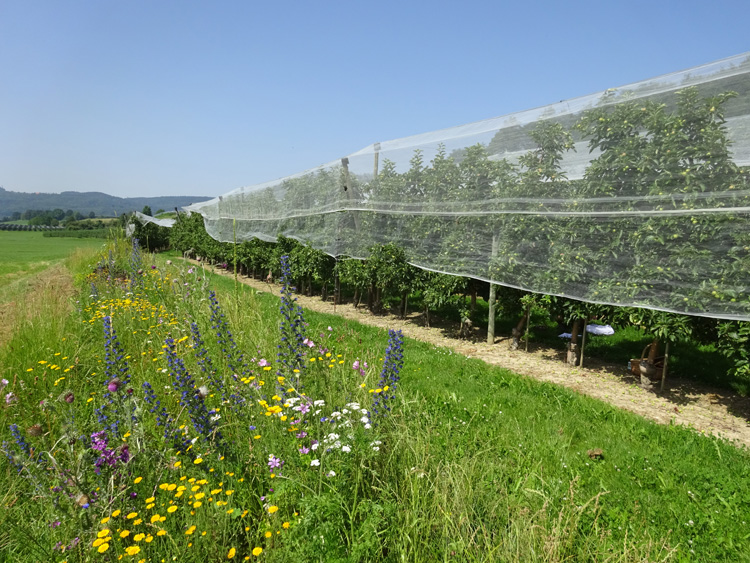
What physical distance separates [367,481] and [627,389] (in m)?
3.24

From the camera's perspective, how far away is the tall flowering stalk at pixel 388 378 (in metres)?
2.31

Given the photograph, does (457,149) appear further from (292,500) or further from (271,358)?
(292,500)

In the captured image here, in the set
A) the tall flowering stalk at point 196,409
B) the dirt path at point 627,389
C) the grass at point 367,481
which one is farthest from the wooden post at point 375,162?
the tall flowering stalk at point 196,409

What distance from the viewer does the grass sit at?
1.59 meters

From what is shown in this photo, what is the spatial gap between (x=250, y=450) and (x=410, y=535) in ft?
2.85

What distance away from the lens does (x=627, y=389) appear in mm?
4090

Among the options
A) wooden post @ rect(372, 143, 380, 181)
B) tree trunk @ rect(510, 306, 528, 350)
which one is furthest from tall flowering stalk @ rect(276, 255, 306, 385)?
wooden post @ rect(372, 143, 380, 181)

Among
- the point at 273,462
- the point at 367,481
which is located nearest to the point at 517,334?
the point at 367,481

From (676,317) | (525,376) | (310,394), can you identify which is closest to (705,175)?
(676,317)

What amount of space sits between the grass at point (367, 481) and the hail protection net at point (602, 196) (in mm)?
1205

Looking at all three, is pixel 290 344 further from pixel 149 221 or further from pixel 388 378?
pixel 149 221

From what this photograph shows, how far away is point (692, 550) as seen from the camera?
6.18ft

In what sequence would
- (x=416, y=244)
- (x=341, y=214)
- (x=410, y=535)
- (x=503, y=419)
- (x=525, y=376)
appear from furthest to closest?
1. (x=341, y=214)
2. (x=416, y=244)
3. (x=525, y=376)
4. (x=503, y=419)
5. (x=410, y=535)

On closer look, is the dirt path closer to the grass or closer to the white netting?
the grass
